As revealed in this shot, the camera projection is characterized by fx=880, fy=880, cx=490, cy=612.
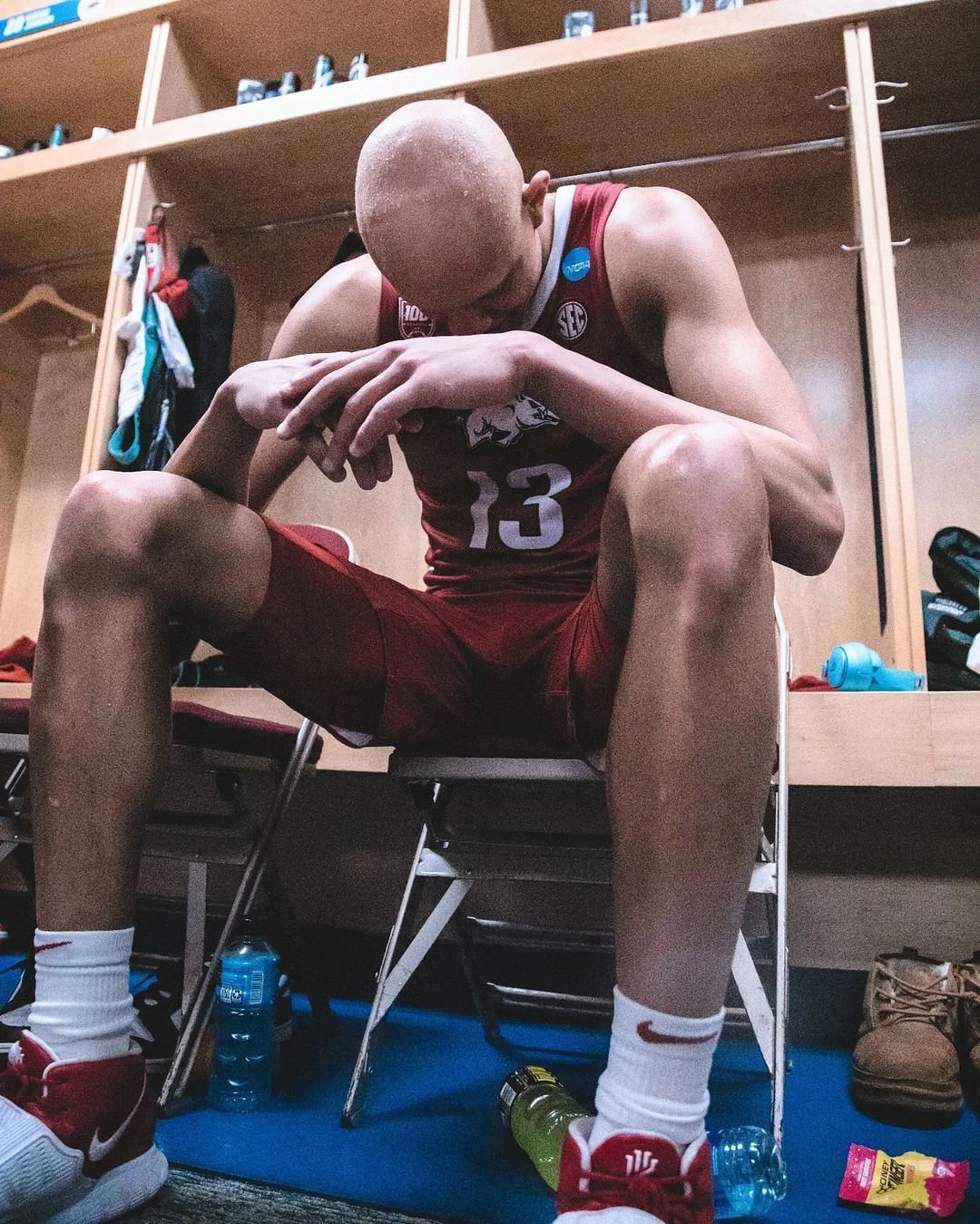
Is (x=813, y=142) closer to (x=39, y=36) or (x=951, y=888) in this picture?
(x=951, y=888)

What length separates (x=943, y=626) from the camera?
1.61 m

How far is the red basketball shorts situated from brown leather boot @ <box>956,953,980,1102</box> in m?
0.85

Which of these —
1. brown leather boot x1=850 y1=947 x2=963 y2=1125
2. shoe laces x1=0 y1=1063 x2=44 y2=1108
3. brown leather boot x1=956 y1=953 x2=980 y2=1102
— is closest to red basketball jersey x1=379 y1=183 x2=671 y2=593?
shoe laces x1=0 y1=1063 x2=44 y2=1108

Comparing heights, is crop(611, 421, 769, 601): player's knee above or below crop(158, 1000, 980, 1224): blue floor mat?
above

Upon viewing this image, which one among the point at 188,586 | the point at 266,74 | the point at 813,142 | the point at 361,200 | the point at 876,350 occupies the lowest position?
the point at 188,586

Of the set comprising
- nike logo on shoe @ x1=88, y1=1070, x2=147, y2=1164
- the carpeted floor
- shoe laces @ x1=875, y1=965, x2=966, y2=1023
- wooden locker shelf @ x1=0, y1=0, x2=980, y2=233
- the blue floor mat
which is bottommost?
the blue floor mat

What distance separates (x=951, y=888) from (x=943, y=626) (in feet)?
1.66

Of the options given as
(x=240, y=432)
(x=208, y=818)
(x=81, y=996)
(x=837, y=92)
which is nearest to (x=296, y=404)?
(x=240, y=432)

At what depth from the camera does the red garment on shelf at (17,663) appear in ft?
6.71

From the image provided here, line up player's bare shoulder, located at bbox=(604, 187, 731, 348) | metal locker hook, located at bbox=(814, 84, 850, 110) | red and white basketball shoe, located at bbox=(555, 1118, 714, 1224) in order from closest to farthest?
red and white basketball shoe, located at bbox=(555, 1118, 714, 1224)
player's bare shoulder, located at bbox=(604, 187, 731, 348)
metal locker hook, located at bbox=(814, 84, 850, 110)

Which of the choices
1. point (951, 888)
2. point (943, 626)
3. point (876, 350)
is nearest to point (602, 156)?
point (876, 350)

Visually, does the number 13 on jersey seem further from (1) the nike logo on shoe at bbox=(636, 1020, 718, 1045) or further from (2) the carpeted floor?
(2) the carpeted floor

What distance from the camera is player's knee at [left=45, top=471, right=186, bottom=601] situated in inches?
30.4

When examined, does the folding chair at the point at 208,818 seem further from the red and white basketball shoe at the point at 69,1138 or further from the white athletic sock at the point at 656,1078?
the white athletic sock at the point at 656,1078
